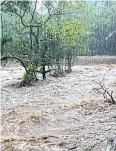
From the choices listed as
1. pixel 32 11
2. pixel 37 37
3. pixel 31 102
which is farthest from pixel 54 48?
pixel 31 102

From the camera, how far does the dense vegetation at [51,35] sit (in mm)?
9945

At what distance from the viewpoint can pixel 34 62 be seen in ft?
32.2

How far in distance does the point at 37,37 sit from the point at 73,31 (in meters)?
2.57

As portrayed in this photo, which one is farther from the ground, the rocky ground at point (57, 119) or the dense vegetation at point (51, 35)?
the dense vegetation at point (51, 35)

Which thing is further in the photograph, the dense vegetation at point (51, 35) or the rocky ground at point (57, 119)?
the dense vegetation at point (51, 35)

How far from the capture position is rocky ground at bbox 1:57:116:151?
4.21 m

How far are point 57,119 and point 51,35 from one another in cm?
716

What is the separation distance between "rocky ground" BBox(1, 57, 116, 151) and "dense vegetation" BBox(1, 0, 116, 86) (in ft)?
4.16

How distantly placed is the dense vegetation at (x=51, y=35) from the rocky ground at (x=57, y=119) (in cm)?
127

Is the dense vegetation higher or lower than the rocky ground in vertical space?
higher

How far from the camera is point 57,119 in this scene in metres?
5.71

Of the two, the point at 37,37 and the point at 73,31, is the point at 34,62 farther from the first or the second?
the point at 73,31

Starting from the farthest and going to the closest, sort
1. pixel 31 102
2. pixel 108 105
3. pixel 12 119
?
1. pixel 31 102
2. pixel 108 105
3. pixel 12 119

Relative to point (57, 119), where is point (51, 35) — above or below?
above
